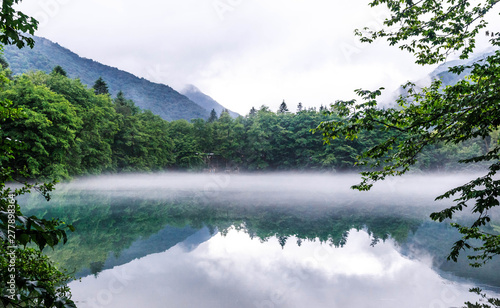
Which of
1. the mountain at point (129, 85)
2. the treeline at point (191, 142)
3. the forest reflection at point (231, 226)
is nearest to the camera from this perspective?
the forest reflection at point (231, 226)

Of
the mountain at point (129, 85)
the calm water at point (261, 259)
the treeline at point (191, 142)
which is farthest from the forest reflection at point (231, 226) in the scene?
the mountain at point (129, 85)

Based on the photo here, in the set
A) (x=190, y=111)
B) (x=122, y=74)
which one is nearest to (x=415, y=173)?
(x=190, y=111)

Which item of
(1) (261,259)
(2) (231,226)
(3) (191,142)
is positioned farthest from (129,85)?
(1) (261,259)

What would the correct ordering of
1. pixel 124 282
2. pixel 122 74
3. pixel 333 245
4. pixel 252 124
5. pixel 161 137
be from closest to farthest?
1. pixel 124 282
2. pixel 333 245
3. pixel 161 137
4. pixel 252 124
5. pixel 122 74

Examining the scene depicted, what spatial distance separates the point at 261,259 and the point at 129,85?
164 m

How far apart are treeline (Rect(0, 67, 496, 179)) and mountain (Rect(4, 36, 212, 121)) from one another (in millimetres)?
76290

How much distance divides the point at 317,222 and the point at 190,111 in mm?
129194

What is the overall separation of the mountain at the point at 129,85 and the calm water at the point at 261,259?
116 m

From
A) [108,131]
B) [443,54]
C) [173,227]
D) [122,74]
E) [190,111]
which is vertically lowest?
[173,227]

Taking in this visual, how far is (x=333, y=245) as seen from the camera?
42.7 feet

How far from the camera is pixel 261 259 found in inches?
432

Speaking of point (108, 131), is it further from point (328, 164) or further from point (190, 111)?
point (190, 111)

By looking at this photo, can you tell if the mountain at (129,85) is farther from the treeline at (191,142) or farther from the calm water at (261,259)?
the calm water at (261,259)

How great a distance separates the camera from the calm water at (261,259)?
7652 millimetres
